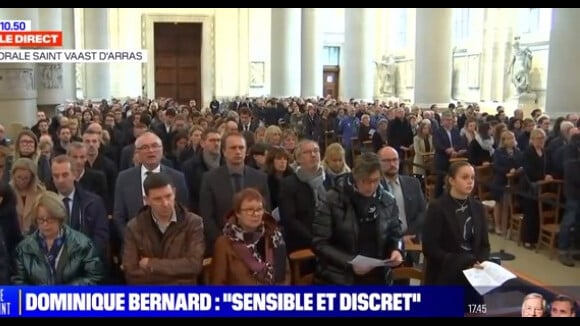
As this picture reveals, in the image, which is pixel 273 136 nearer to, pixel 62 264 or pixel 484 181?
pixel 484 181

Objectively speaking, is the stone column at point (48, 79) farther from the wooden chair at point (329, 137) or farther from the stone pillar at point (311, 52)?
the stone pillar at point (311, 52)

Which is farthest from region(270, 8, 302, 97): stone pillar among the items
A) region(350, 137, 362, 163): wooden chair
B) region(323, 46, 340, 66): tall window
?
region(350, 137, 362, 163): wooden chair

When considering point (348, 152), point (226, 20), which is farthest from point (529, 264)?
point (226, 20)

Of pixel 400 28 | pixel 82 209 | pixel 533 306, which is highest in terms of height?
pixel 400 28

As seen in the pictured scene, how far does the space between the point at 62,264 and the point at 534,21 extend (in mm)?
20373

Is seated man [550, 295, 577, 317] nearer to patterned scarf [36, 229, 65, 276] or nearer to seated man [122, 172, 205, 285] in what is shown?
seated man [122, 172, 205, 285]

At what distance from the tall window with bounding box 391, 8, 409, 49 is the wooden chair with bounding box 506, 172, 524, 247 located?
2100 centimetres

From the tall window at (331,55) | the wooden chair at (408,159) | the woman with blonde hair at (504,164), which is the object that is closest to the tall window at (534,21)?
the wooden chair at (408,159)

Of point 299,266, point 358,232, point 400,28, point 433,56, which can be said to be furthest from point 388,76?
point 358,232

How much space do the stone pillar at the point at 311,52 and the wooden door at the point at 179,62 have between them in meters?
8.63

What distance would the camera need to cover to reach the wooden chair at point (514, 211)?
877cm

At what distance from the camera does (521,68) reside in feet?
→ 71.0
